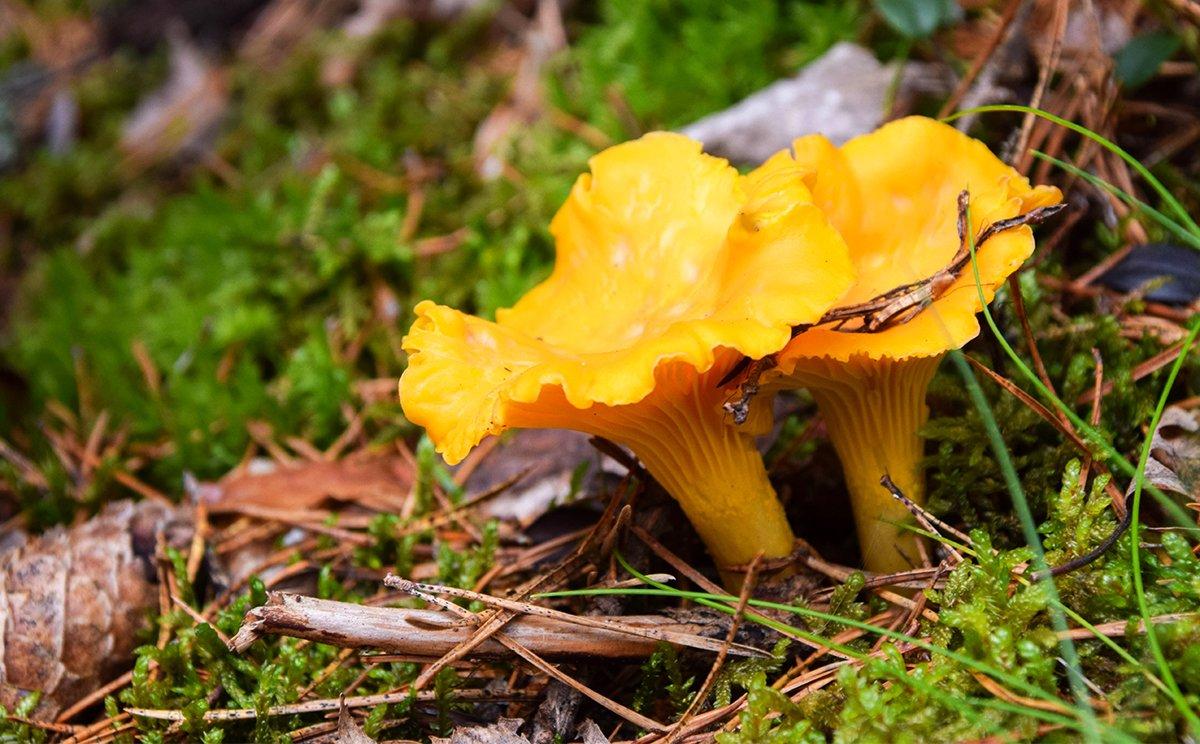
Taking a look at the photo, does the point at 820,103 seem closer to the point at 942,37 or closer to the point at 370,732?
the point at 942,37

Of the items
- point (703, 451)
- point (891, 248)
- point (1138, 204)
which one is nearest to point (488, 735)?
point (703, 451)

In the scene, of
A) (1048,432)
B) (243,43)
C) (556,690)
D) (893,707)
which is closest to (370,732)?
(556,690)

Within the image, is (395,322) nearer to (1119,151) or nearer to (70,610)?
(70,610)

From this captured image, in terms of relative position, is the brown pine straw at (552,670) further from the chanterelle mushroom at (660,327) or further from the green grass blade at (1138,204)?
the green grass blade at (1138,204)

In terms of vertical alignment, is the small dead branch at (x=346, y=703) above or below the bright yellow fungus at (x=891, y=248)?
below

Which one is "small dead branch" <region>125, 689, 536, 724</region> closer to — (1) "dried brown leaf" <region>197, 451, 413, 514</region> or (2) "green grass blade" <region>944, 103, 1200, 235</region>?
(1) "dried brown leaf" <region>197, 451, 413, 514</region>

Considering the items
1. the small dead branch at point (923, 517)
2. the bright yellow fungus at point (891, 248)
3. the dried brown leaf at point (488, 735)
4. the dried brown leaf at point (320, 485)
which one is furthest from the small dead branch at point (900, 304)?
the dried brown leaf at point (320, 485)
